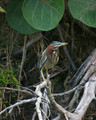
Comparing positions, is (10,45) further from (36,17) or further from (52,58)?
(52,58)

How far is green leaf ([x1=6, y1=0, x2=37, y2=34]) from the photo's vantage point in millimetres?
3121

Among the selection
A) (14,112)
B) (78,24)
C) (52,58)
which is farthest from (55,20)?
(14,112)

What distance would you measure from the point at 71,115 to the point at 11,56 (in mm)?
1815

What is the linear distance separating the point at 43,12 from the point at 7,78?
1.09 m

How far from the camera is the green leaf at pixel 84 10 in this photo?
2867mm

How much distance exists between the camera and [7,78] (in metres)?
3.21

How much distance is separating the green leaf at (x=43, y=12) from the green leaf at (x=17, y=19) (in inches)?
10.5

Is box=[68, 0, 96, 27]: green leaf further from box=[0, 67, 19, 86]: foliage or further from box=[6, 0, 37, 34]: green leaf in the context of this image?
box=[0, 67, 19, 86]: foliage

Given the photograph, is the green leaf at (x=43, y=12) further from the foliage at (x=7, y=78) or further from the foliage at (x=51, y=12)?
the foliage at (x=7, y=78)

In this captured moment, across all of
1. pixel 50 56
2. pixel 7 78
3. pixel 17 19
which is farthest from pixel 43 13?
pixel 7 78

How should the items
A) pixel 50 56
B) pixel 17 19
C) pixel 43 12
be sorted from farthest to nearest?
pixel 17 19, pixel 43 12, pixel 50 56

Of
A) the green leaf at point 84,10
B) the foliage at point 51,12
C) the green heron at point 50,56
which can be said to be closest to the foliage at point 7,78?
the green heron at point 50,56

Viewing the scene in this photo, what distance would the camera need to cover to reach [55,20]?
2.88 meters

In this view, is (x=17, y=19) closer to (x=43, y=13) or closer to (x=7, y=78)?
(x=43, y=13)
